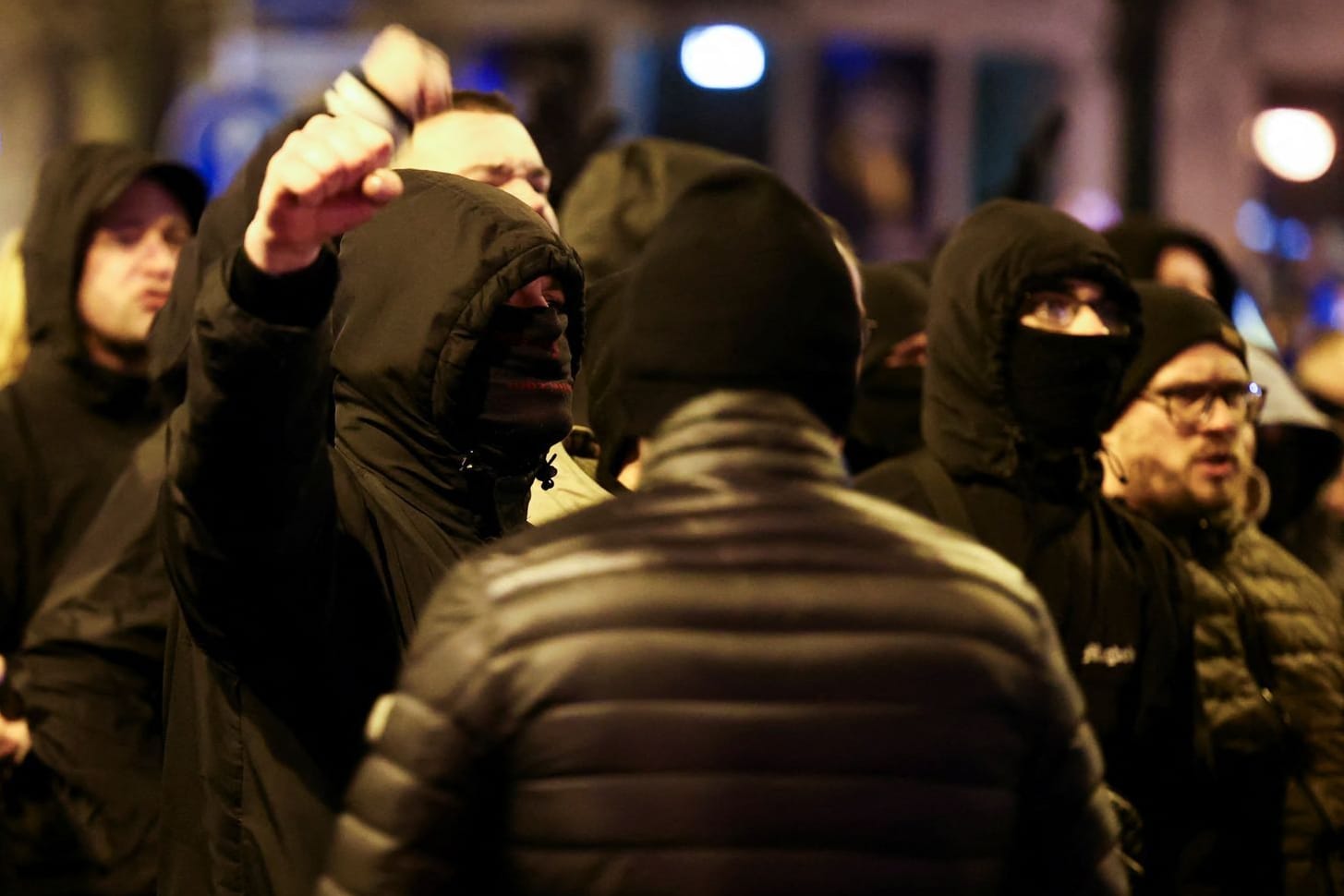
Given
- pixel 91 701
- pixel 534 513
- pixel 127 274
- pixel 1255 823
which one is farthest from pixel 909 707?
pixel 127 274

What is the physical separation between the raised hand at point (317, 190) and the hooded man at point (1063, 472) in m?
2.54

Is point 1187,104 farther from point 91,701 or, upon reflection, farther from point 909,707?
point 909,707

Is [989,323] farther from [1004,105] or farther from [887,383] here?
[1004,105]

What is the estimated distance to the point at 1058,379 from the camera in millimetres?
4770

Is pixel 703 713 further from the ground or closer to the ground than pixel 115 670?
further from the ground

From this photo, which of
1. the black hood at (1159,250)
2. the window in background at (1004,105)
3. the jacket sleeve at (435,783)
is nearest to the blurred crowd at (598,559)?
the jacket sleeve at (435,783)

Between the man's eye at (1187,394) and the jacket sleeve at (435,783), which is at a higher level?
the jacket sleeve at (435,783)

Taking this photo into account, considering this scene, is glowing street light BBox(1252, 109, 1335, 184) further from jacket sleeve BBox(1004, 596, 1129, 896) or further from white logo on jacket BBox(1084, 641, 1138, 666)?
jacket sleeve BBox(1004, 596, 1129, 896)

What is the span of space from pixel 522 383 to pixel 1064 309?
197 cm

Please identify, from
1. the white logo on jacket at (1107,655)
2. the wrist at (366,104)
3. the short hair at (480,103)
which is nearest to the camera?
A: the wrist at (366,104)

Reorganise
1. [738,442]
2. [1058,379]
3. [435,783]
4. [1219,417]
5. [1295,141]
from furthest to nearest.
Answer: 1. [1295,141]
2. [1219,417]
3. [1058,379]
4. [738,442]
5. [435,783]

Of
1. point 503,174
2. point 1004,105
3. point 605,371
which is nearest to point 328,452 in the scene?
point 605,371

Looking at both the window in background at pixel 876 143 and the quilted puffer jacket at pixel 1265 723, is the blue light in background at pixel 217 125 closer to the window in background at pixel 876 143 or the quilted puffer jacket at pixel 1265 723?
the window in background at pixel 876 143

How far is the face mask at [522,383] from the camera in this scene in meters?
3.32
